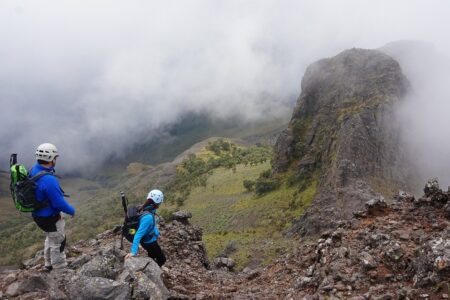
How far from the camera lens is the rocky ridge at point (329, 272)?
36.2 feet

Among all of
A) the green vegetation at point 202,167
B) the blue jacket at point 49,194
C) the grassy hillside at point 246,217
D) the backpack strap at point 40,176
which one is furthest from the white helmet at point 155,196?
the green vegetation at point 202,167

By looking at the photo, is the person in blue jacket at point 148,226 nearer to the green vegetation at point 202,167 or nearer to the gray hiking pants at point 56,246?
the gray hiking pants at point 56,246

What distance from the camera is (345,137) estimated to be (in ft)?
149

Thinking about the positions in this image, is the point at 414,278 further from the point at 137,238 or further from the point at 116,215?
the point at 116,215

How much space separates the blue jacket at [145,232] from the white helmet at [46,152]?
9.72 feet

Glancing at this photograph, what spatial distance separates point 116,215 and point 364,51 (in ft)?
260

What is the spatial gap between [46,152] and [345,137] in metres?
37.9

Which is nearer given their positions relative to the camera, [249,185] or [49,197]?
[49,197]

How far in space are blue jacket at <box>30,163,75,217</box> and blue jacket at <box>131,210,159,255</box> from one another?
6.07ft

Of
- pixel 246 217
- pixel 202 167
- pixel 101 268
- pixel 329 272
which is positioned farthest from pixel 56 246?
pixel 202 167

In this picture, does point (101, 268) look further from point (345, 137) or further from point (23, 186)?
point (345, 137)

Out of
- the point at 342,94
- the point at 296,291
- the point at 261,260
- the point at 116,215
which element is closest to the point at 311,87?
the point at 342,94

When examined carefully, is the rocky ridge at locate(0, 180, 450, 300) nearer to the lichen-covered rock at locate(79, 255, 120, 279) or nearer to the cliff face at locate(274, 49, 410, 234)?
the lichen-covered rock at locate(79, 255, 120, 279)

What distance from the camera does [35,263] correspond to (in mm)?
14961
